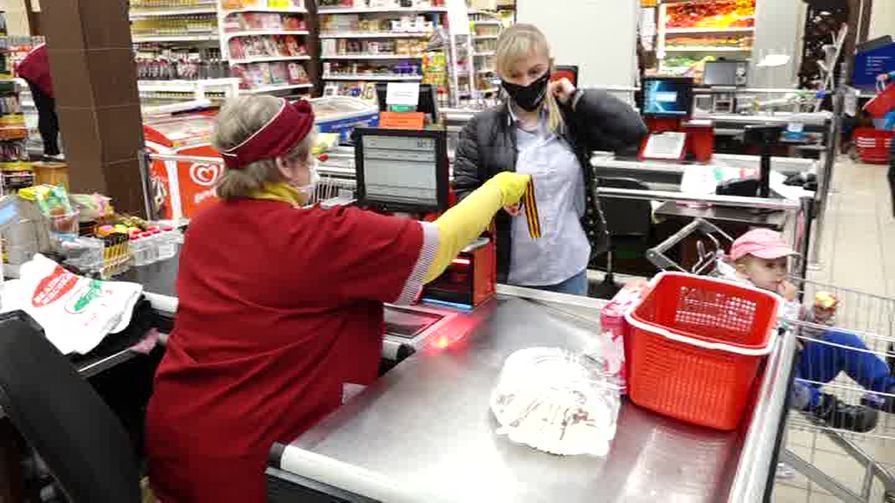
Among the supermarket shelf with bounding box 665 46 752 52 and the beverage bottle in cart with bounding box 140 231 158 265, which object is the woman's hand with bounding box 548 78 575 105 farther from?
the supermarket shelf with bounding box 665 46 752 52

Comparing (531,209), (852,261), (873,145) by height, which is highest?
(531,209)

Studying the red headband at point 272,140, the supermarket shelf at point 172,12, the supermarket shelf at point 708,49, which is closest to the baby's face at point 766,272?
the red headband at point 272,140

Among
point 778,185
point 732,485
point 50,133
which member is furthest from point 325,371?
point 50,133

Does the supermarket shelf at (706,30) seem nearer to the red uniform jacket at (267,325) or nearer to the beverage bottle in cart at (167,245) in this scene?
the beverage bottle in cart at (167,245)

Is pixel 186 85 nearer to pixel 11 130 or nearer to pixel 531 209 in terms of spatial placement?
pixel 11 130

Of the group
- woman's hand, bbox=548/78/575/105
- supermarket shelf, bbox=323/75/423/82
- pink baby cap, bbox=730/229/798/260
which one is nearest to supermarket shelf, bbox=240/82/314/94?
supermarket shelf, bbox=323/75/423/82

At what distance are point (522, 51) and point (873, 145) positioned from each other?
9.05 m

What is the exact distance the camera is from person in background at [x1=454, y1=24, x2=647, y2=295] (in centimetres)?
252

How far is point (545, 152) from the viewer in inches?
100.0

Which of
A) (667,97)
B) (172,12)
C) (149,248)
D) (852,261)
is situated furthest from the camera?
(172,12)

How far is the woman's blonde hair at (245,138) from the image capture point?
5.65ft

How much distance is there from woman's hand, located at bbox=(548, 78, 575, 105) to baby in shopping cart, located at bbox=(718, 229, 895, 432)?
0.75 m

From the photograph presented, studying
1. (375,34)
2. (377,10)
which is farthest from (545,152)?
(375,34)

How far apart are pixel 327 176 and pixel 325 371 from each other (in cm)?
178
